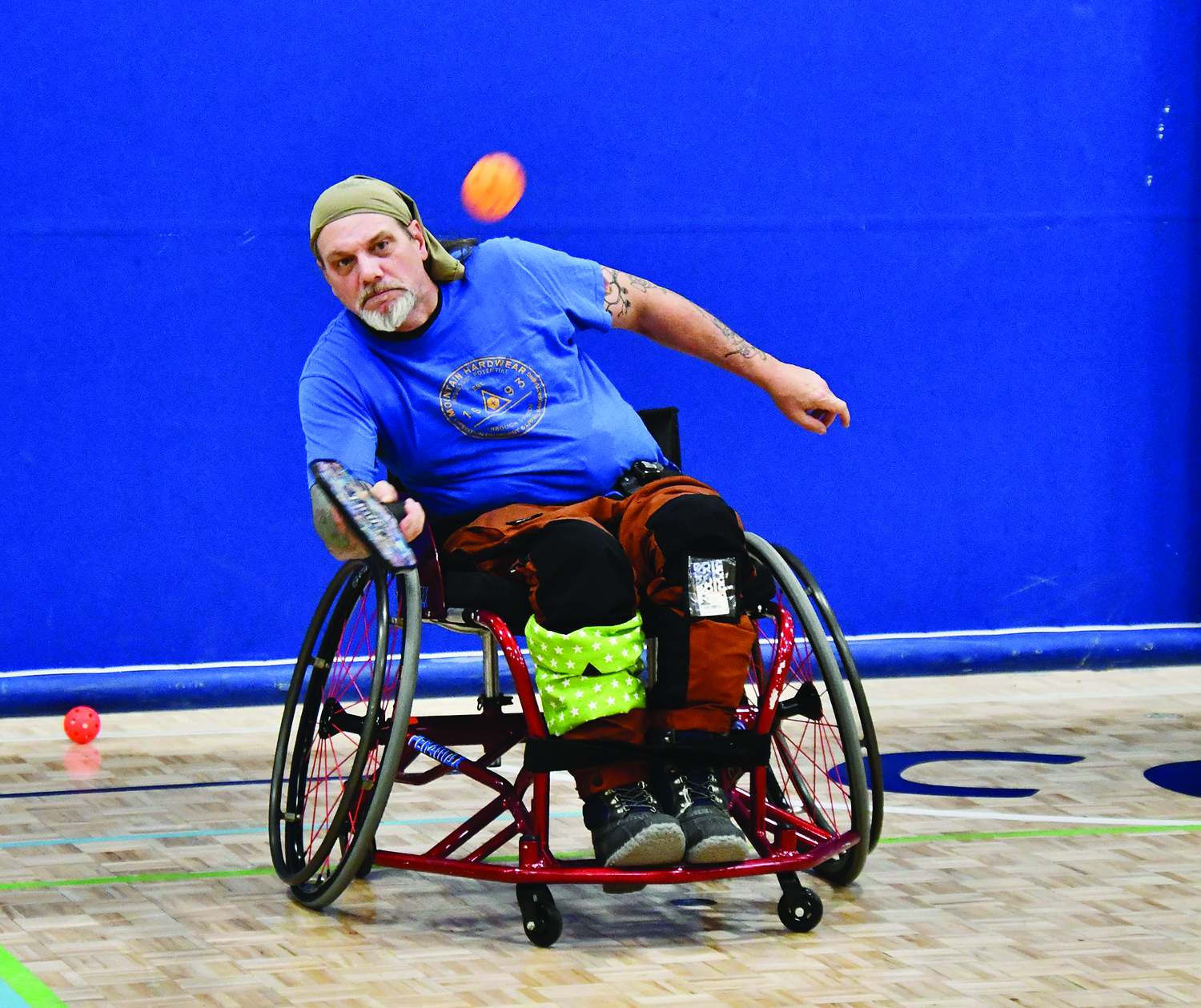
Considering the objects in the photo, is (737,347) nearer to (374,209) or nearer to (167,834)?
(374,209)

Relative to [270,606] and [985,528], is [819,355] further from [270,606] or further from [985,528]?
[270,606]

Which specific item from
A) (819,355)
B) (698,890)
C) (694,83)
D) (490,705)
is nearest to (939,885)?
(698,890)

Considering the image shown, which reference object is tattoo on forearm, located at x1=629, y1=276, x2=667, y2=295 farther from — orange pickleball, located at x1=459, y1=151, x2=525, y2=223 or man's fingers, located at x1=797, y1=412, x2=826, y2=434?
orange pickleball, located at x1=459, y1=151, x2=525, y2=223

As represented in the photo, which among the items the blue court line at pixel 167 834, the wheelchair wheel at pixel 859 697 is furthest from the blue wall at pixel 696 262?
the wheelchair wheel at pixel 859 697

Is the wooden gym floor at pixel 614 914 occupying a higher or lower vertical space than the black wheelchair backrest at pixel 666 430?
lower

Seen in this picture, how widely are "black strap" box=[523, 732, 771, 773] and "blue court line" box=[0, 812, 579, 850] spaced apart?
765mm

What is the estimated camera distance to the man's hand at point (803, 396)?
2.72m

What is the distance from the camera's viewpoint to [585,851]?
2.90m

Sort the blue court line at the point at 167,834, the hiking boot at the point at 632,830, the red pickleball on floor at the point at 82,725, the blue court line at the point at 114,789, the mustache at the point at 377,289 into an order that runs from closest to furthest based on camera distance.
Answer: the hiking boot at the point at 632,830 < the mustache at the point at 377,289 < the blue court line at the point at 167,834 < the blue court line at the point at 114,789 < the red pickleball on floor at the point at 82,725

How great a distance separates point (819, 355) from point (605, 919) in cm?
238

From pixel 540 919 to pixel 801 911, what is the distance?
1.23 feet

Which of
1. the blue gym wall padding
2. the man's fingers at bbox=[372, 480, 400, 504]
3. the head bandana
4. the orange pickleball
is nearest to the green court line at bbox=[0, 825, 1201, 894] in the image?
the man's fingers at bbox=[372, 480, 400, 504]

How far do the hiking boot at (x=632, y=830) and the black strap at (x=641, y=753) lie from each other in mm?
55

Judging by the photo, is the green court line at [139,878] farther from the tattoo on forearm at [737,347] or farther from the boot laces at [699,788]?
A: the tattoo on forearm at [737,347]
